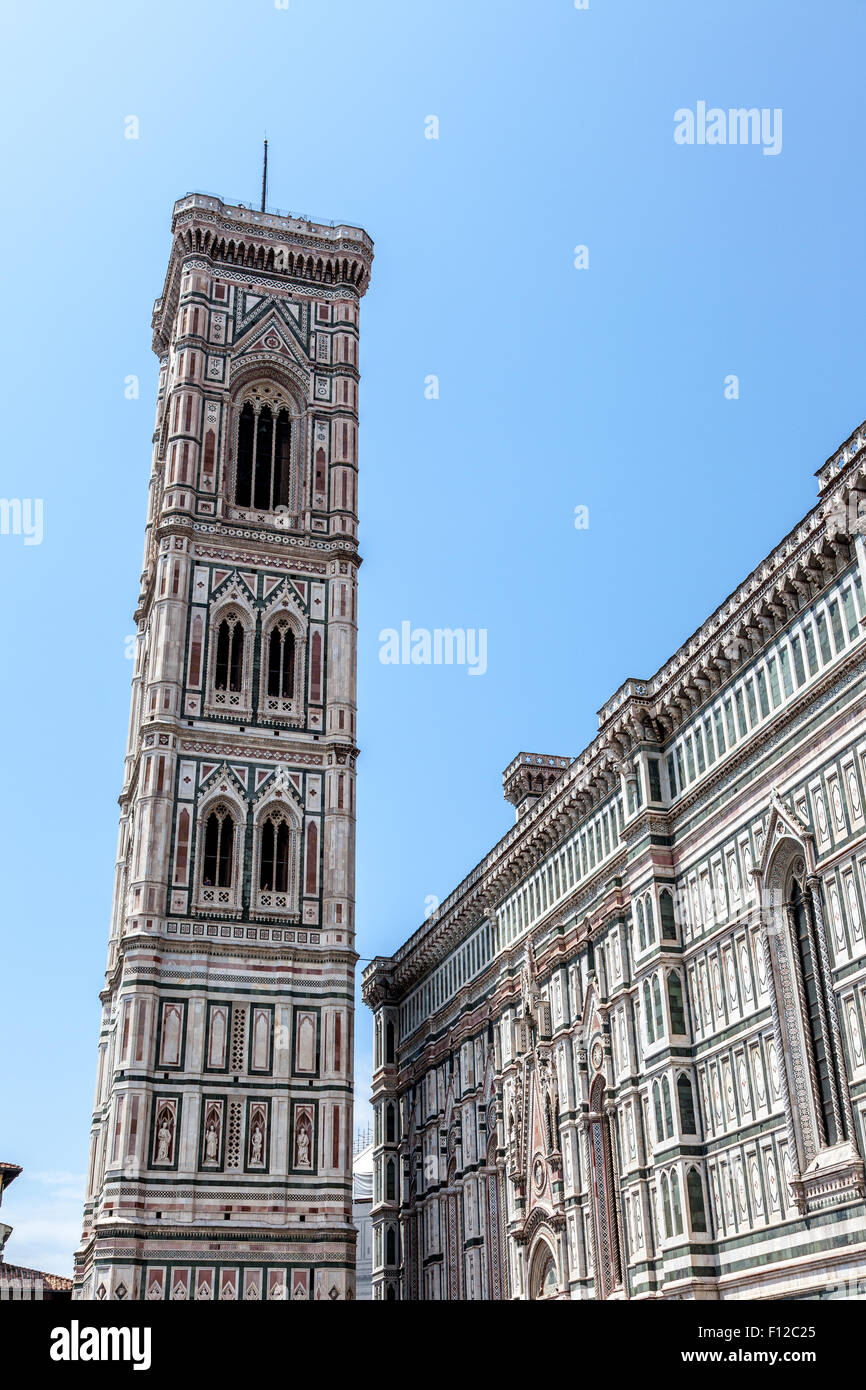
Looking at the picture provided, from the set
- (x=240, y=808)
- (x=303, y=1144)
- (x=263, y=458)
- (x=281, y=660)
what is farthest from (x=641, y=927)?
(x=263, y=458)

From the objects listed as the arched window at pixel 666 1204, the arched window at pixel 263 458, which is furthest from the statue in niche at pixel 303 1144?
the arched window at pixel 263 458

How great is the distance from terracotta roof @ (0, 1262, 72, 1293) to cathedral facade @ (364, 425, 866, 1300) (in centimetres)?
1589

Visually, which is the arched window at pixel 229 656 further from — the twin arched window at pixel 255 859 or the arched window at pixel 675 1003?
the arched window at pixel 675 1003

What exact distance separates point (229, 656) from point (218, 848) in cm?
665

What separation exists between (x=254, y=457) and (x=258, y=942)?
696 inches

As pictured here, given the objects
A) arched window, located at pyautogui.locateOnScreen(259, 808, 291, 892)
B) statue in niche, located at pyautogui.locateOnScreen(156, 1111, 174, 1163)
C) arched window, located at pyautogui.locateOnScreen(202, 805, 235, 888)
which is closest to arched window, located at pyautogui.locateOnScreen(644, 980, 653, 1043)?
arched window, located at pyautogui.locateOnScreen(259, 808, 291, 892)

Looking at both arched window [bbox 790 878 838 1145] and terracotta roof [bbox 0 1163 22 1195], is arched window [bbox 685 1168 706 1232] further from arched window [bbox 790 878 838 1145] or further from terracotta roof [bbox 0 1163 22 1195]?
terracotta roof [bbox 0 1163 22 1195]

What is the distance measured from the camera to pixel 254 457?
49.8 m

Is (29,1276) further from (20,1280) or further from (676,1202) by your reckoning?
(676,1202)

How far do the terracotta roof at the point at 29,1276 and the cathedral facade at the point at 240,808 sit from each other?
11067 millimetres

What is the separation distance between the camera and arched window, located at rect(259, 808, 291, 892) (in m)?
43.5
